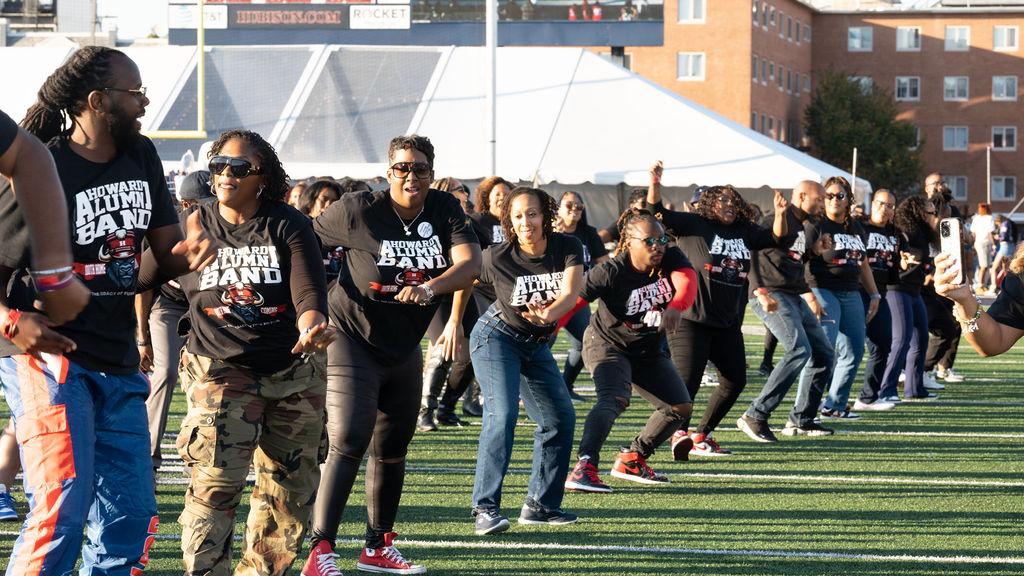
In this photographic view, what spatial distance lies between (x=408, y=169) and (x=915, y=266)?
318 inches

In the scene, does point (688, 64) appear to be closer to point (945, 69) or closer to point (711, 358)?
point (945, 69)

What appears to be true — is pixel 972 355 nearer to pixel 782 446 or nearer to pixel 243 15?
pixel 782 446

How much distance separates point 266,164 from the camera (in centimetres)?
553

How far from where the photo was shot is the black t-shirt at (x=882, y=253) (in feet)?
42.6

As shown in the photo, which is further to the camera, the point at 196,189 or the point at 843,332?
the point at 843,332

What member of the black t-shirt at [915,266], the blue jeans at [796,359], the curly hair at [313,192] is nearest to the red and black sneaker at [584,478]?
the curly hair at [313,192]

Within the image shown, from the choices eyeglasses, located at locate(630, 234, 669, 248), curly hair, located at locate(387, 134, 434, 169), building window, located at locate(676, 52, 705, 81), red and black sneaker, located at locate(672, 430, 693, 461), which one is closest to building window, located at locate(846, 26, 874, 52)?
building window, located at locate(676, 52, 705, 81)

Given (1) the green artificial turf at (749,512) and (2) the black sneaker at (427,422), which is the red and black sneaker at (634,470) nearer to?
(1) the green artificial turf at (749,512)

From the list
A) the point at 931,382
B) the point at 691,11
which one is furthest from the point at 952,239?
the point at 691,11

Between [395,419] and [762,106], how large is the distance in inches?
2969

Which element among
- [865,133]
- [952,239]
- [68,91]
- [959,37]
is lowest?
[952,239]

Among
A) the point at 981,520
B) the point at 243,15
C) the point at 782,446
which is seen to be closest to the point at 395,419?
the point at 981,520

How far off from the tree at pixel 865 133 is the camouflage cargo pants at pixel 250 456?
77.2 metres

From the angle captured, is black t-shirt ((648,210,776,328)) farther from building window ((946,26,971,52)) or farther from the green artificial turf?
building window ((946,26,971,52))
